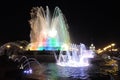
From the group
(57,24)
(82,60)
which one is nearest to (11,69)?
(82,60)

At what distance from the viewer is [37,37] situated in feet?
271

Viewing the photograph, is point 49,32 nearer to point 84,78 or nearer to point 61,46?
point 61,46

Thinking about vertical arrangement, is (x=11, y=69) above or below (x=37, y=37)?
below

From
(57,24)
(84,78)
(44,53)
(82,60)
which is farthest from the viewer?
(57,24)

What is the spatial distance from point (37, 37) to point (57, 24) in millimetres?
7969

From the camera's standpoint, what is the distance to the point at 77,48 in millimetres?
81312

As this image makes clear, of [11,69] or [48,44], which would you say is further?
[48,44]

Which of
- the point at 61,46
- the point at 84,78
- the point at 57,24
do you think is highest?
the point at 57,24

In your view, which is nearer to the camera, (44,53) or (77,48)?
(44,53)

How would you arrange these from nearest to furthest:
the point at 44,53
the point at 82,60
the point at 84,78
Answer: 1. the point at 84,78
2. the point at 82,60
3. the point at 44,53

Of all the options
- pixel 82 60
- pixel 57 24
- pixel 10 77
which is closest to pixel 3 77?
pixel 10 77

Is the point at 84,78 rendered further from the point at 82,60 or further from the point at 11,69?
the point at 82,60

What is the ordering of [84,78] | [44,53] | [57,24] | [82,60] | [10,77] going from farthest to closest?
[57,24] → [44,53] → [82,60] → [84,78] → [10,77]

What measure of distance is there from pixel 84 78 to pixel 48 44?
49.5 meters
